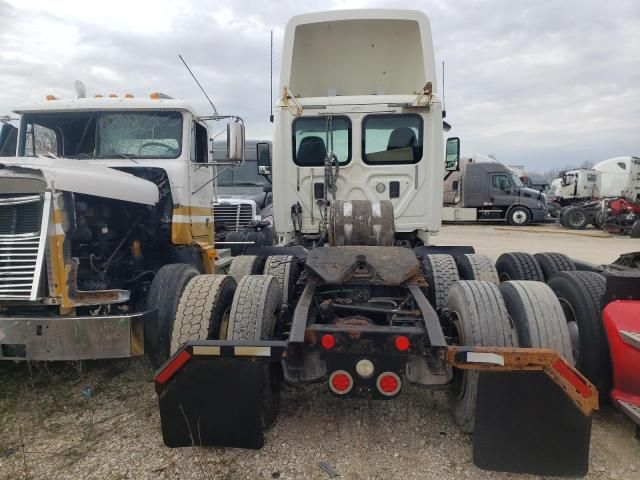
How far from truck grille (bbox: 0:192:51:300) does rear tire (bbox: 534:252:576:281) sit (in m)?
4.71

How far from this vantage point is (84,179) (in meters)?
3.81

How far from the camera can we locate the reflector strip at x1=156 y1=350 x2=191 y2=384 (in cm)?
269

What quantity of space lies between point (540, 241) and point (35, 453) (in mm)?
16582

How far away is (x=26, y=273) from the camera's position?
3.41 meters

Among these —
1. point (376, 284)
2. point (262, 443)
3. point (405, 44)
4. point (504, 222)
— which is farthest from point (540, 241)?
point (262, 443)

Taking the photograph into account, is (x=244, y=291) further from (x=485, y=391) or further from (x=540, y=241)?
(x=540, y=241)

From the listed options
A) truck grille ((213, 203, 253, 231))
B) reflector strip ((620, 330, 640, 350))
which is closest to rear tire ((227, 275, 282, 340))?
reflector strip ((620, 330, 640, 350))

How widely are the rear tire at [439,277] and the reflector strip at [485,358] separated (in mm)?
1667

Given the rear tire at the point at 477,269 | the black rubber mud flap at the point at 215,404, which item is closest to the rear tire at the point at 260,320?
the black rubber mud flap at the point at 215,404

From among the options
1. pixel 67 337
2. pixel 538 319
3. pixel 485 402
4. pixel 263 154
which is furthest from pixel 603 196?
pixel 67 337

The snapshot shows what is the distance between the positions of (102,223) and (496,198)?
857 inches

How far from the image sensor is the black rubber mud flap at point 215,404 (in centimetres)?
273

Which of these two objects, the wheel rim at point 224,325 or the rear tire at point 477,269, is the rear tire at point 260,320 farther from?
the rear tire at point 477,269

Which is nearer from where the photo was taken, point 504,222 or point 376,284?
point 376,284
